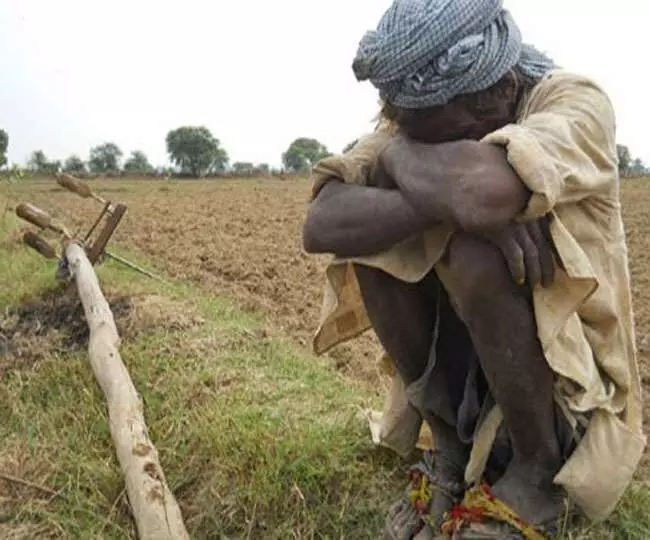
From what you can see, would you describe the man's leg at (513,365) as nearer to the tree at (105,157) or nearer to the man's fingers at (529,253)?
the man's fingers at (529,253)

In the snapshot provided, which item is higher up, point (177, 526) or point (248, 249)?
point (177, 526)

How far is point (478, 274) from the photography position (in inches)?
74.2

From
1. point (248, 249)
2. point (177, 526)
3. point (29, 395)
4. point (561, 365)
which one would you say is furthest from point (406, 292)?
point (248, 249)

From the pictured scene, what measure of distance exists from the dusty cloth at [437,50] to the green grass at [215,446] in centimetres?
119

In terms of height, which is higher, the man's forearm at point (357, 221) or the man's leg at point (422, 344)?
the man's forearm at point (357, 221)

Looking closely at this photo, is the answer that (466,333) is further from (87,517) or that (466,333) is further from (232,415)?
(87,517)

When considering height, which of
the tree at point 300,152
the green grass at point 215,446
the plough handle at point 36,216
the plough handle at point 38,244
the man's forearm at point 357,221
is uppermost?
the man's forearm at point 357,221

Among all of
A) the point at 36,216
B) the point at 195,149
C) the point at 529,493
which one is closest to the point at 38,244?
the point at 36,216

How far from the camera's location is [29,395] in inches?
157

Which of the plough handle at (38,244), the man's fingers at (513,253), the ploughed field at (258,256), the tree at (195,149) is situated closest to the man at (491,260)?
the man's fingers at (513,253)

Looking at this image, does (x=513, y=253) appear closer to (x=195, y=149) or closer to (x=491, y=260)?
(x=491, y=260)

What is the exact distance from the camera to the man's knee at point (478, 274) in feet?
6.17

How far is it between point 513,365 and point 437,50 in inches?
29.4

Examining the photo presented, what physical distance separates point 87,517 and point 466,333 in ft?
4.71
